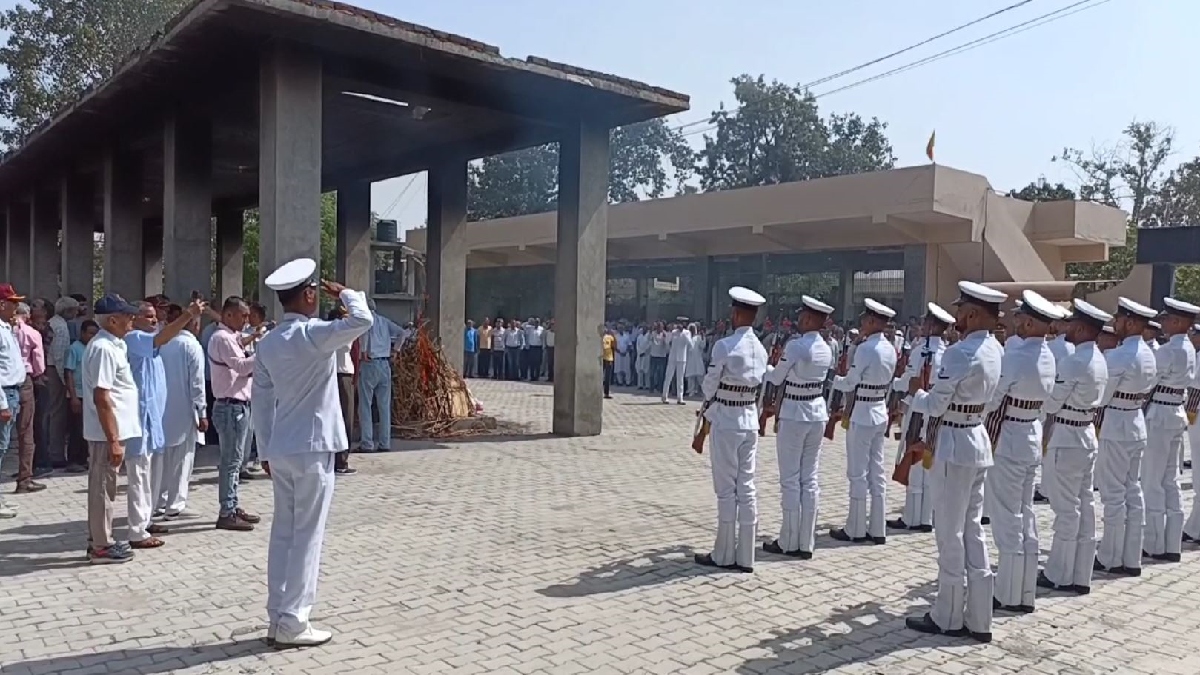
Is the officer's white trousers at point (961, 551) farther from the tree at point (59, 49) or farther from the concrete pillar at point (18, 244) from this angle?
the tree at point (59, 49)

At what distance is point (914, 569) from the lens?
6820 millimetres

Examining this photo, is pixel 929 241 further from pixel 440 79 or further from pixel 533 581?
pixel 533 581

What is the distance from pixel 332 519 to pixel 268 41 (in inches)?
219

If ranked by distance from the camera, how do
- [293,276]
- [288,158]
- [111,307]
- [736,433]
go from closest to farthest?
[293,276], [111,307], [736,433], [288,158]

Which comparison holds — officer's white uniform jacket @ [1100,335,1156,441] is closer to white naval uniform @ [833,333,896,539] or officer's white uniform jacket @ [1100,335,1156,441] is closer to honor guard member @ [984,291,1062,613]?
honor guard member @ [984,291,1062,613]

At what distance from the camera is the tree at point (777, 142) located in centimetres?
4778

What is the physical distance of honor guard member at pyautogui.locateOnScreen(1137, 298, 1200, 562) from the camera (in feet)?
24.1

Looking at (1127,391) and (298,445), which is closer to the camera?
(298,445)

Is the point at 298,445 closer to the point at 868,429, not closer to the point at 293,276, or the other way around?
the point at 293,276

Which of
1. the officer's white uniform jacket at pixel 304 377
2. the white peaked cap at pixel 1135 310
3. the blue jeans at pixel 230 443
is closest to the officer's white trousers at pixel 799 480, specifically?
the white peaked cap at pixel 1135 310

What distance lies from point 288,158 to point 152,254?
1850cm

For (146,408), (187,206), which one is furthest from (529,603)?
(187,206)

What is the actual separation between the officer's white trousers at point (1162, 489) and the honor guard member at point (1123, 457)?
19.6 inches

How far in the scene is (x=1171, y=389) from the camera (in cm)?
748
